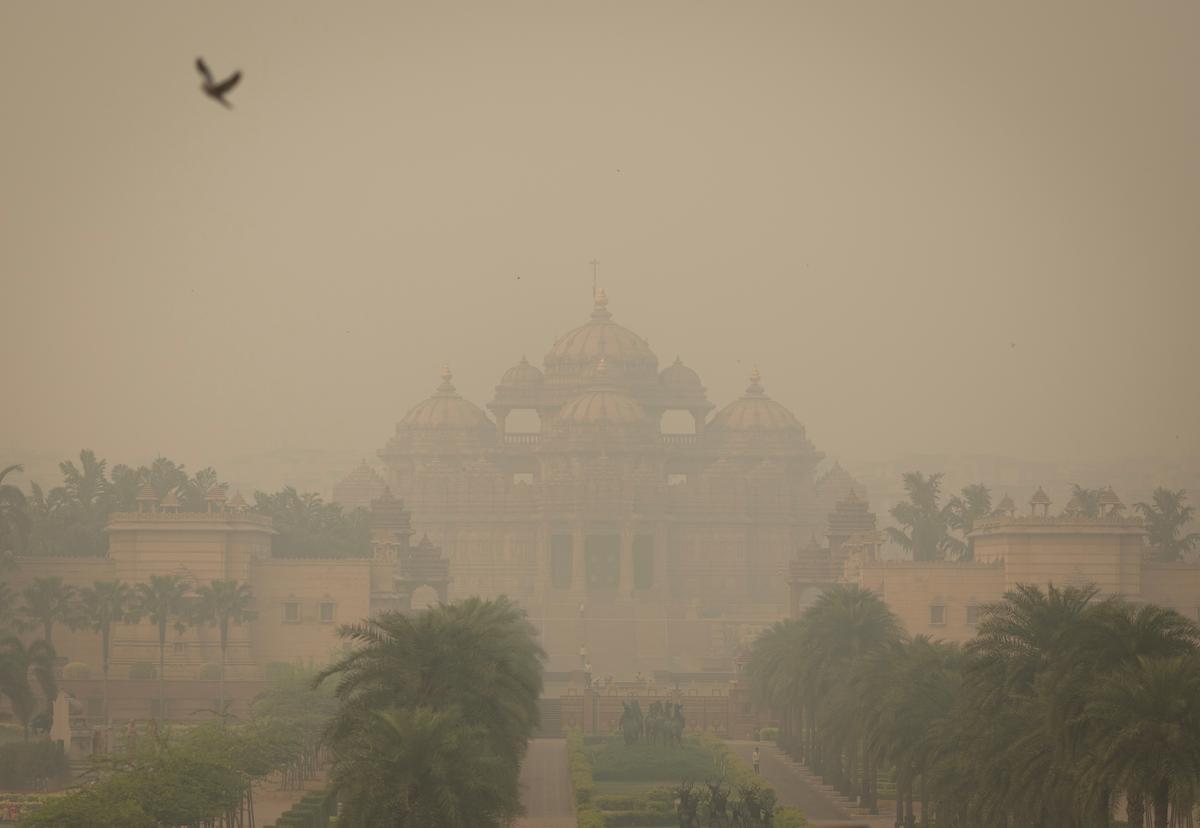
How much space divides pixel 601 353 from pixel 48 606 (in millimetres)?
64590

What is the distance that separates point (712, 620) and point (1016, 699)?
249ft

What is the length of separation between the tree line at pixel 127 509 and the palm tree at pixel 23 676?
2166 cm

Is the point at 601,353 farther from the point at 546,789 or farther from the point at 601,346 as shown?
the point at 546,789

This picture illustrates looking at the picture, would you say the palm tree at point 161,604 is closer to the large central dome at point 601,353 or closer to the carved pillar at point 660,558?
the carved pillar at point 660,558

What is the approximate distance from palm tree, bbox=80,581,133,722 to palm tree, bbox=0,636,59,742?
31.6ft

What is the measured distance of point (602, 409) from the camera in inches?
5610

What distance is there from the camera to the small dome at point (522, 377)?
158 meters

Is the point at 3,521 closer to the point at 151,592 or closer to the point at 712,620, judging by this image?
the point at 151,592

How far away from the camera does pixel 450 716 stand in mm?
48656

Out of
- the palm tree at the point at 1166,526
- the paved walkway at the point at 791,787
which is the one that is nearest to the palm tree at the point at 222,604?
the paved walkway at the point at 791,787

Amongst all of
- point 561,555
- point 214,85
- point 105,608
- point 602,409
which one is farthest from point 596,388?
point 214,85

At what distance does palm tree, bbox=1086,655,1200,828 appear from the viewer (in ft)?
142

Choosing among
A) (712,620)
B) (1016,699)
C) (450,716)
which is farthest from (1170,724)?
(712,620)

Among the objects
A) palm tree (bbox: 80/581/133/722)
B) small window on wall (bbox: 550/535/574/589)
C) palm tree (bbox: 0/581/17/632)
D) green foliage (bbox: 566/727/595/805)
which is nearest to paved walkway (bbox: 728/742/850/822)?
green foliage (bbox: 566/727/595/805)
